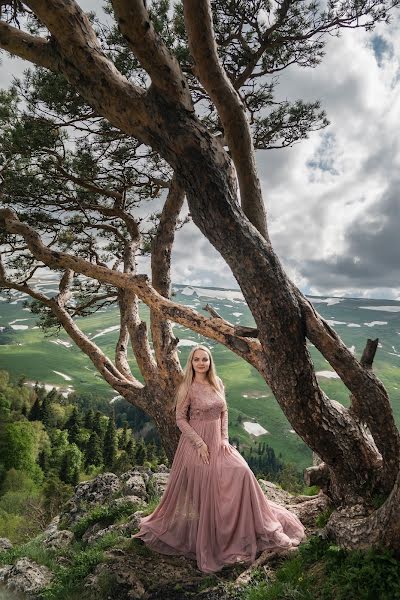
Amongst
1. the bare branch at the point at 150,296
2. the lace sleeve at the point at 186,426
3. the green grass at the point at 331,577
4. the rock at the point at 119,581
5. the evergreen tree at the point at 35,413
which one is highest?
the bare branch at the point at 150,296

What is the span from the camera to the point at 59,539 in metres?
8.22

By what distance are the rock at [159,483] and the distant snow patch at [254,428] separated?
16600 centimetres

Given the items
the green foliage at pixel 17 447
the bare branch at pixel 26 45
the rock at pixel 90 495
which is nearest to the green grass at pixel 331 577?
the rock at pixel 90 495

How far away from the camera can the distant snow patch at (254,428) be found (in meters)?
168

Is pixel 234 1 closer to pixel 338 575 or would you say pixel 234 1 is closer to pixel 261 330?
pixel 261 330

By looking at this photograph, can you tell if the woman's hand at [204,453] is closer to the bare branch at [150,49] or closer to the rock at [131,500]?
the rock at [131,500]

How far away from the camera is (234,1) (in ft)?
27.4

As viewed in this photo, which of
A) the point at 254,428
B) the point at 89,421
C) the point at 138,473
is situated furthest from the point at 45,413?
the point at 254,428

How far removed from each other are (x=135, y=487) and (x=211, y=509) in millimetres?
3859

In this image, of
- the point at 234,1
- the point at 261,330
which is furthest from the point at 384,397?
the point at 234,1

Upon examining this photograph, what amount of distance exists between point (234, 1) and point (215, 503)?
31.5 feet

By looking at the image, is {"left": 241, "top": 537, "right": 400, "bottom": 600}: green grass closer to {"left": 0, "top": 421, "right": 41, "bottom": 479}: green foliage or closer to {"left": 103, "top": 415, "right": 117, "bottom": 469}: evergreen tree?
{"left": 0, "top": 421, "right": 41, "bottom": 479}: green foliage

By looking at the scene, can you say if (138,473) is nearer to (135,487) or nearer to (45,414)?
(135,487)

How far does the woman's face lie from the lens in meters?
6.88
